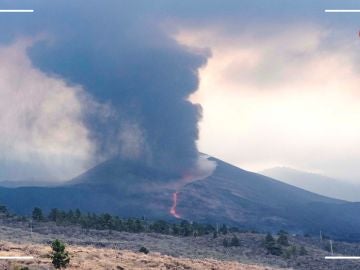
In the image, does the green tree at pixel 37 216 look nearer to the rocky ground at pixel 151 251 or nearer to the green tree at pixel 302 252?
the rocky ground at pixel 151 251

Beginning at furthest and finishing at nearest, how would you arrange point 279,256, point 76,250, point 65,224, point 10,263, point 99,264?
point 65,224, point 279,256, point 76,250, point 99,264, point 10,263

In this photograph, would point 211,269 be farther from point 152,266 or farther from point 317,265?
point 317,265

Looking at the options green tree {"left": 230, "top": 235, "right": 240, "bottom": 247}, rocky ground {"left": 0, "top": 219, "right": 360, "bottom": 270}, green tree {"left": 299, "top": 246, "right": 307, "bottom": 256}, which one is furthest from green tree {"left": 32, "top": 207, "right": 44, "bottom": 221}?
green tree {"left": 299, "top": 246, "right": 307, "bottom": 256}

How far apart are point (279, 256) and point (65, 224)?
49.4m

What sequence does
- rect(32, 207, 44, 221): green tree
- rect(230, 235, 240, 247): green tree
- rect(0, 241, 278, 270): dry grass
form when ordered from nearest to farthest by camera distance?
1. rect(0, 241, 278, 270): dry grass
2. rect(230, 235, 240, 247): green tree
3. rect(32, 207, 44, 221): green tree

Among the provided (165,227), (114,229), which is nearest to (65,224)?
(114,229)

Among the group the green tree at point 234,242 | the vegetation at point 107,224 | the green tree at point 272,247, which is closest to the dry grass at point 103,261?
the green tree at point 272,247

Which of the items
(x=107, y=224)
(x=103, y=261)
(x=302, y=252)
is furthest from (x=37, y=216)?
(x=103, y=261)

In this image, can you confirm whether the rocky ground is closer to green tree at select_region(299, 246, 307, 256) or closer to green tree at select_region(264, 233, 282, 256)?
green tree at select_region(299, 246, 307, 256)

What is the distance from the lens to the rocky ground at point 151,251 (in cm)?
6850

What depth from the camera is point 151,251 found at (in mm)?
90750

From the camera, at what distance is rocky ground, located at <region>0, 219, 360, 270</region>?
68.5 m

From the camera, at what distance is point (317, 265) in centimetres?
9769

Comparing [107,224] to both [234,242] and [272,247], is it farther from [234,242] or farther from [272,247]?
[272,247]
